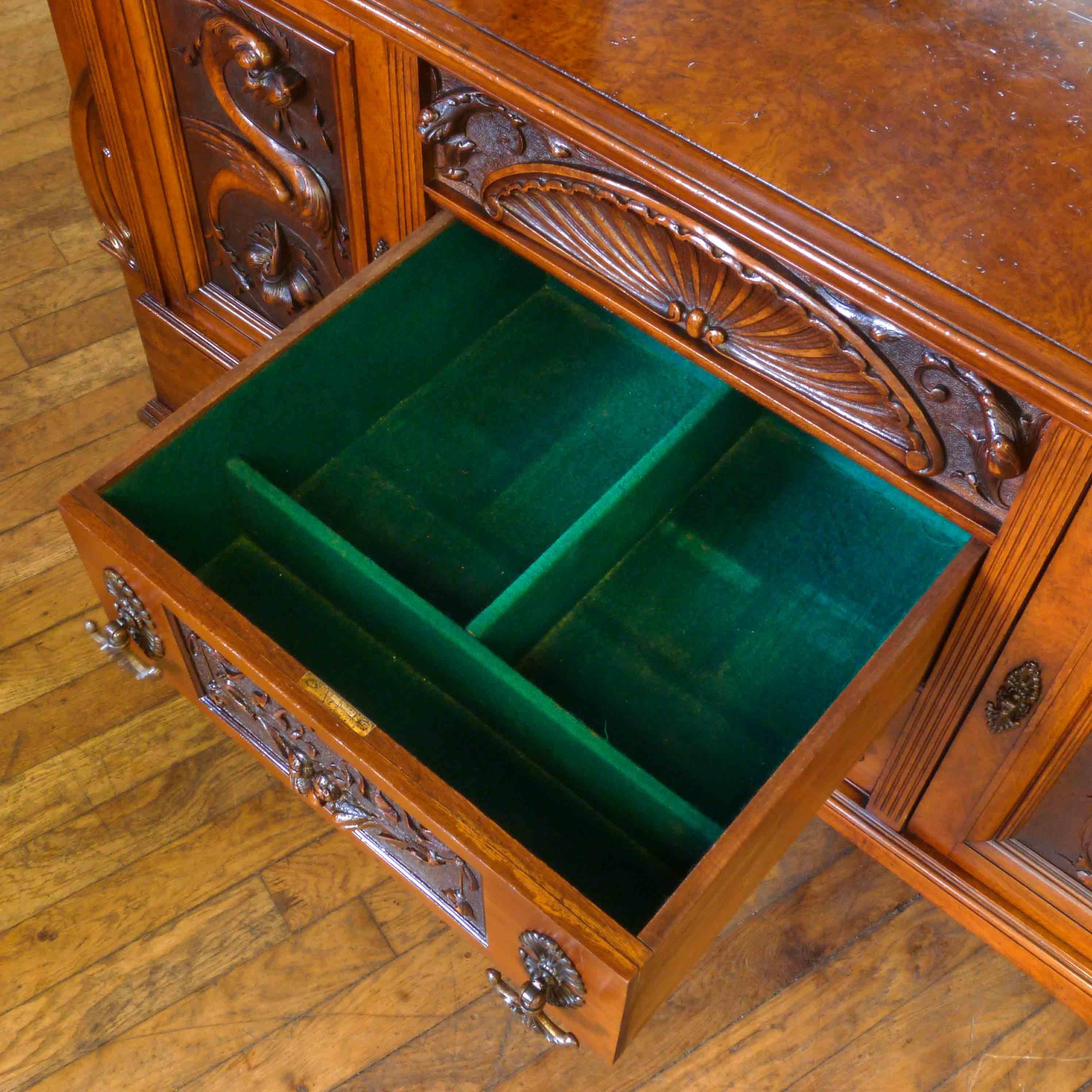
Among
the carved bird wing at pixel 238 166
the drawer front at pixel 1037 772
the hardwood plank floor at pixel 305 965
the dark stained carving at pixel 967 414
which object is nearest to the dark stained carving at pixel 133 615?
the hardwood plank floor at pixel 305 965

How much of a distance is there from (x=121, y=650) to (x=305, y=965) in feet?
1.36

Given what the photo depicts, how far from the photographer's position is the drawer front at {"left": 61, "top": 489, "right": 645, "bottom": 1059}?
0.83 m

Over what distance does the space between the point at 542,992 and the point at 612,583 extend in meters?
0.43

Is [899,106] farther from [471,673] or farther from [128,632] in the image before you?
[128,632]

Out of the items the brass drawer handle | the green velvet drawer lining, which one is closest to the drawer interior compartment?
the green velvet drawer lining

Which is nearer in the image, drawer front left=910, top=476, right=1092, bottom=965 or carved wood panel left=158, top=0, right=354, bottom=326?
drawer front left=910, top=476, right=1092, bottom=965

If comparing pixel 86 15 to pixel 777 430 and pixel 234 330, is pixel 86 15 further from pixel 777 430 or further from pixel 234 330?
pixel 777 430

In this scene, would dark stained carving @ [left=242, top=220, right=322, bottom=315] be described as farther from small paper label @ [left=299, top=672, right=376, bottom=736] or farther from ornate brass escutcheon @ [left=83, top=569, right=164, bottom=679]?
small paper label @ [left=299, top=672, right=376, bottom=736]

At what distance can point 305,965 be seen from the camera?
130 cm

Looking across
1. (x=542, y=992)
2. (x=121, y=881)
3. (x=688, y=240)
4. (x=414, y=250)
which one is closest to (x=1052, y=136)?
(x=688, y=240)

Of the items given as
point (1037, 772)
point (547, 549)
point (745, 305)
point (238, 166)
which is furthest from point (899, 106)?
point (238, 166)

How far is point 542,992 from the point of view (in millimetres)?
897

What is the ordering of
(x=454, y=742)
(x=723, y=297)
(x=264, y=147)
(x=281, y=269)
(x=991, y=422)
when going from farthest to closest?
(x=281, y=269)
(x=264, y=147)
(x=454, y=742)
(x=723, y=297)
(x=991, y=422)

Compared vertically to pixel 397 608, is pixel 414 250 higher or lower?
higher
